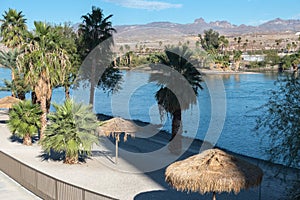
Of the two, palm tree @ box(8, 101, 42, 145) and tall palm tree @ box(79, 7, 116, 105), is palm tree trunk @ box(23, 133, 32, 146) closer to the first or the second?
palm tree @ box(8, 101, 42, 145)

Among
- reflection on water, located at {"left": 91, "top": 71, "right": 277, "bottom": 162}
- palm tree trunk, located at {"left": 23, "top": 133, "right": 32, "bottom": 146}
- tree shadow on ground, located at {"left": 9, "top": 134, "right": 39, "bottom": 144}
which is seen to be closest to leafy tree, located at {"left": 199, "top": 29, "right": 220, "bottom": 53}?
reflection on water, located at {"left": 91, "top": 71, "right": 277, "bottom": 162}

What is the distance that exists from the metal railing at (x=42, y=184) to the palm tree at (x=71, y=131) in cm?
233

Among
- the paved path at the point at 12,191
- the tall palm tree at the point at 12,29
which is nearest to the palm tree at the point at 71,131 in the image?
the paved path at the point at 12,191

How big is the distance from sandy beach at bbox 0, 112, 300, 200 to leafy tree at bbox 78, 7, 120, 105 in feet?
41.9

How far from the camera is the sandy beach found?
14484 millimetres

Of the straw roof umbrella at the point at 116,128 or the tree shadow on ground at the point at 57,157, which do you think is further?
the tree shadow on ground at the point at 57,157

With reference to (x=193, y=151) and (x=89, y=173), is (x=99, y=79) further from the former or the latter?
(x=89, y=173)

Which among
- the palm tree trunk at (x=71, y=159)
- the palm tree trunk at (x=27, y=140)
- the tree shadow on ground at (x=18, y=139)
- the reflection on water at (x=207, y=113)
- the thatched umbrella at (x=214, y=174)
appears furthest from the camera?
the reflection on water at (x=207, y=113)

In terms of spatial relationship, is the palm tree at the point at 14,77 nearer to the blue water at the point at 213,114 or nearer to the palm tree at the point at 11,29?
the palm tree at the point at 11,29

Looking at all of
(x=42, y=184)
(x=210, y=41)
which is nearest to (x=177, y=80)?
(x=42, y=184)

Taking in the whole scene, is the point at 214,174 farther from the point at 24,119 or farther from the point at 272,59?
the point at 272,59

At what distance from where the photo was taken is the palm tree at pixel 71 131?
1756 cm

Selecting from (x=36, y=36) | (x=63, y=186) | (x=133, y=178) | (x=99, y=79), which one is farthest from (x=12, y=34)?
(x=63, y=186)

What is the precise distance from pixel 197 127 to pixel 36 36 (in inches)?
704
